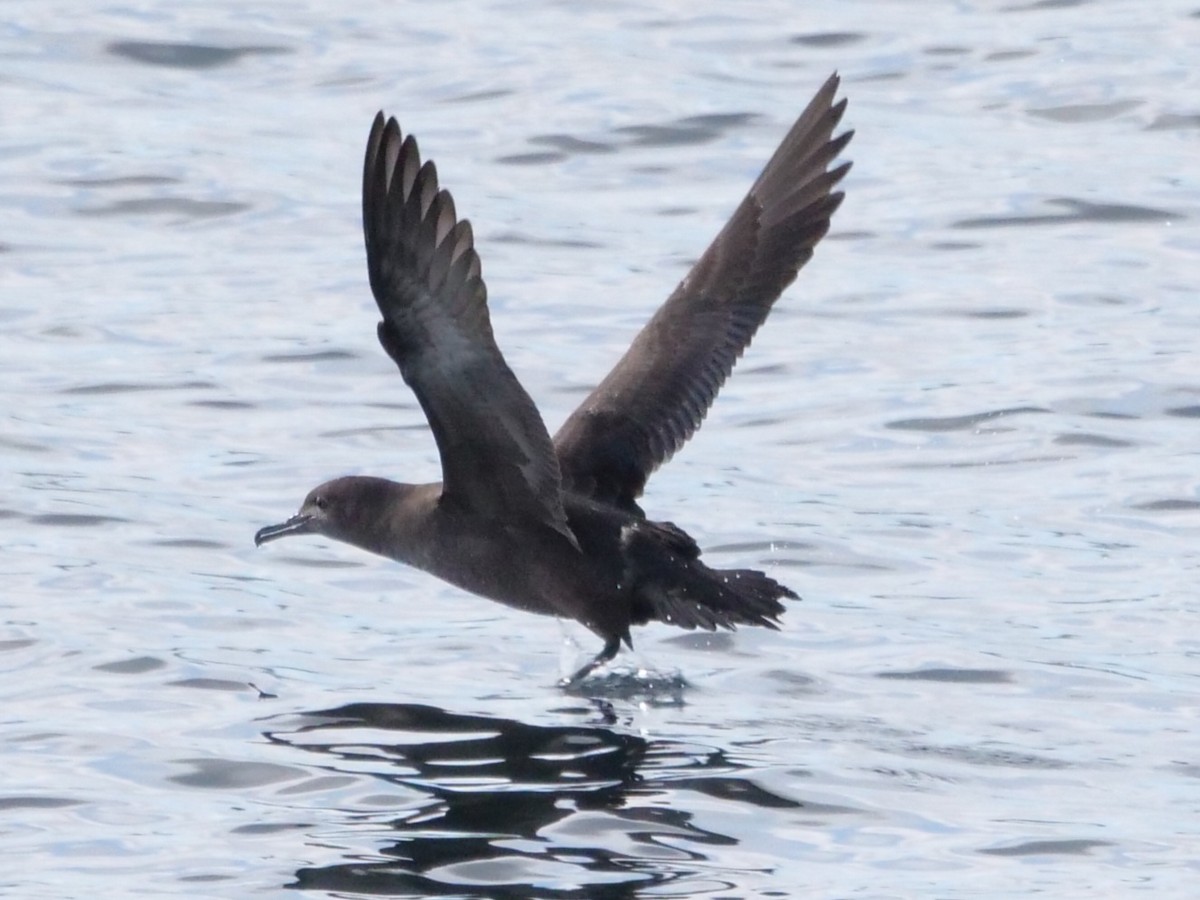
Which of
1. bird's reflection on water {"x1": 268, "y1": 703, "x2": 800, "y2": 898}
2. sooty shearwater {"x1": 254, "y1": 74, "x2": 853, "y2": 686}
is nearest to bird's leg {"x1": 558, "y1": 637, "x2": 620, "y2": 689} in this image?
sooty shearwater {"x1": 254, "y1": 74, "x2": 853, "y2": 686}

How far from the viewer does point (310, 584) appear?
936 cm

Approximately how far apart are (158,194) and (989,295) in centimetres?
541

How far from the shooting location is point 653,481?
1087 cm

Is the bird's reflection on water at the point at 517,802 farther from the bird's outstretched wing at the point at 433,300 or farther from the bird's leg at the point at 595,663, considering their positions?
the bird's outstretched wing at the point at 433,300

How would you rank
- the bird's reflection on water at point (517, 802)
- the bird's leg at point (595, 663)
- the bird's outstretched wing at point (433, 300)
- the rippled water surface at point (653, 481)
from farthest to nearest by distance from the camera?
1. the bird's leg at point (595, 663)
2. the bird's outstretched wing at point (433, 300)
3. the rippled water surface at point (653, 481)
4. the bird's reflection on water at point (517, 802)

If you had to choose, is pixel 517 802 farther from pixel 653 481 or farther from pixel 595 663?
pixel 653 481

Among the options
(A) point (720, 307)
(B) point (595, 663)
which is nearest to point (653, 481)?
(A) point (720, 307)

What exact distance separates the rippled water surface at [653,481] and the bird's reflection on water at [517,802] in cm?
2

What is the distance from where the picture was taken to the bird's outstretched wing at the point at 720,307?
8828 mm

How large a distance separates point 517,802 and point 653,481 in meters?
4.37

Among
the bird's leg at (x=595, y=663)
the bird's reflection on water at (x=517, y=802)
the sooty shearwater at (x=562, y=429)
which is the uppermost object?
the sooty shearwater at (x=562, y=429)

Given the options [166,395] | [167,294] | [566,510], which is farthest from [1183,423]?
[167,294]

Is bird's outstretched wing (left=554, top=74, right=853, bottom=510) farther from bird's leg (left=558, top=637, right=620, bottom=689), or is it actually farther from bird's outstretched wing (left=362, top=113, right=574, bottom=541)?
bird's outstretched wing (left=362, top=113, right=574, bottom=541)

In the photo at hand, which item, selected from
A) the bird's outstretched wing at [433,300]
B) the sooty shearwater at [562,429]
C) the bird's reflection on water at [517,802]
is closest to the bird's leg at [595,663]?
the sooty shearwater at [562,429]
